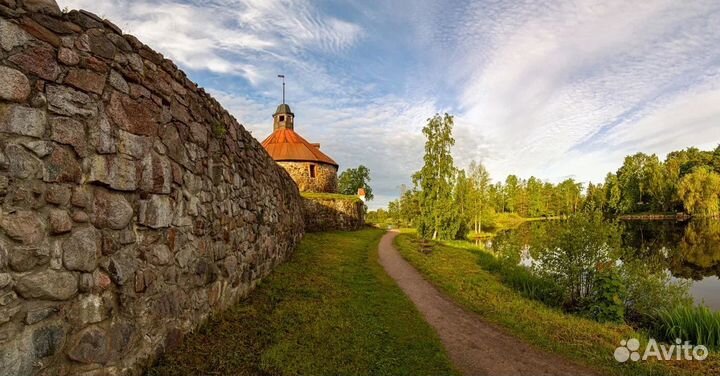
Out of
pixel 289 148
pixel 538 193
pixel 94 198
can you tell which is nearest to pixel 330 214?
pixel 289 148

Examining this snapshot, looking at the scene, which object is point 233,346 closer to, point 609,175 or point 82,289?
point 82,289

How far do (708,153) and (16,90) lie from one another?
71.6 meters

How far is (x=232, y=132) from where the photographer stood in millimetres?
6652

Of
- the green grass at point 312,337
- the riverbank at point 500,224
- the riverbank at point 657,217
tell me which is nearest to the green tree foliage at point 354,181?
the riverbank at point 500,224

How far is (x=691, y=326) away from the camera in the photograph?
666 cm

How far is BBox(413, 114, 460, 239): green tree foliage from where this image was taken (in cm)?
1920

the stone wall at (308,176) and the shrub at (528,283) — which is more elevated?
the stone wall at (308,176)

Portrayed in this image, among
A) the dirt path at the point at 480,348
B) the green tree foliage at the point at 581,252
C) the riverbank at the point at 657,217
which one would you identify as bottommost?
the dirt path at the point at 480,348

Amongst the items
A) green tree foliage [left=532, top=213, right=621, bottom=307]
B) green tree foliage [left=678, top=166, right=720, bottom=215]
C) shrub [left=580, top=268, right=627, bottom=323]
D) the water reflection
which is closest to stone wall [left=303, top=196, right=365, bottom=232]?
the water reflection

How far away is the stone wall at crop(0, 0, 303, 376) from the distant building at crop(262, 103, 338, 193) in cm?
2390

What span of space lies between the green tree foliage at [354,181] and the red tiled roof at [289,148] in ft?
66.3

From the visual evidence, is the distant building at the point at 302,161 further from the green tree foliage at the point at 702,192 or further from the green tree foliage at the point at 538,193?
the green tree foliage at the point at 702,192

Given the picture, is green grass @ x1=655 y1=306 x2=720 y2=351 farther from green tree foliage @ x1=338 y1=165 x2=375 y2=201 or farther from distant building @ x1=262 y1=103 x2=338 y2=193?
green tree foliage @ x1=338 y1=165 x2=375 y2=201

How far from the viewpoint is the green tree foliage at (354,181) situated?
173ft
